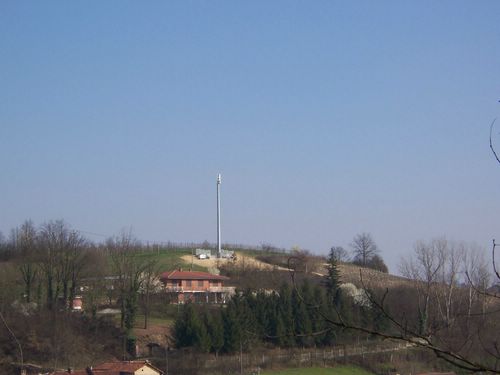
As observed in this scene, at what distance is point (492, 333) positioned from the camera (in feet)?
62.2

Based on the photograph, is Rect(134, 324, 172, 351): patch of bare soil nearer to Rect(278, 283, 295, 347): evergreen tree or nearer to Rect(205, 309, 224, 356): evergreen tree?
Rect(205, 309, 224, 356): evergreen tree

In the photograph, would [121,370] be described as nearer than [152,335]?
Yes

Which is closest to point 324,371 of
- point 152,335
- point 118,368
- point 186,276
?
point 118,368

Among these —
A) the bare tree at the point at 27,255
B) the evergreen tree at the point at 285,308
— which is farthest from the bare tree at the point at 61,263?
the evergreen tree at the point at 285,308

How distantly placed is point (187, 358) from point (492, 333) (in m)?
21.1

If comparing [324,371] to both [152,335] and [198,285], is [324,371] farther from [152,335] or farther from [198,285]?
[198,285]

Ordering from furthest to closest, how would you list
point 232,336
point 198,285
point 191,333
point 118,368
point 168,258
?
point 168,258
point 198,285
point 232,336
point 191,333
point 118,368

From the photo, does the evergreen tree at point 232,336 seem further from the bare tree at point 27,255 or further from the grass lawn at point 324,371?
the bare tree at point 27,255

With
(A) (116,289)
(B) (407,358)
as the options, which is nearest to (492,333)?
(B) (407,358)

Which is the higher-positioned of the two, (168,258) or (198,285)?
(168,258)

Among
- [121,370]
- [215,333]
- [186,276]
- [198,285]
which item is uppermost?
[186,276]

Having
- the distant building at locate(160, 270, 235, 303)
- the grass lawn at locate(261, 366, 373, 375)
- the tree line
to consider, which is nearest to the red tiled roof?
the tree line

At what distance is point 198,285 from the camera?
58.5 metres

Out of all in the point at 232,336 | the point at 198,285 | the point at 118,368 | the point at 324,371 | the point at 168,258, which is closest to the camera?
the point at 118,368
